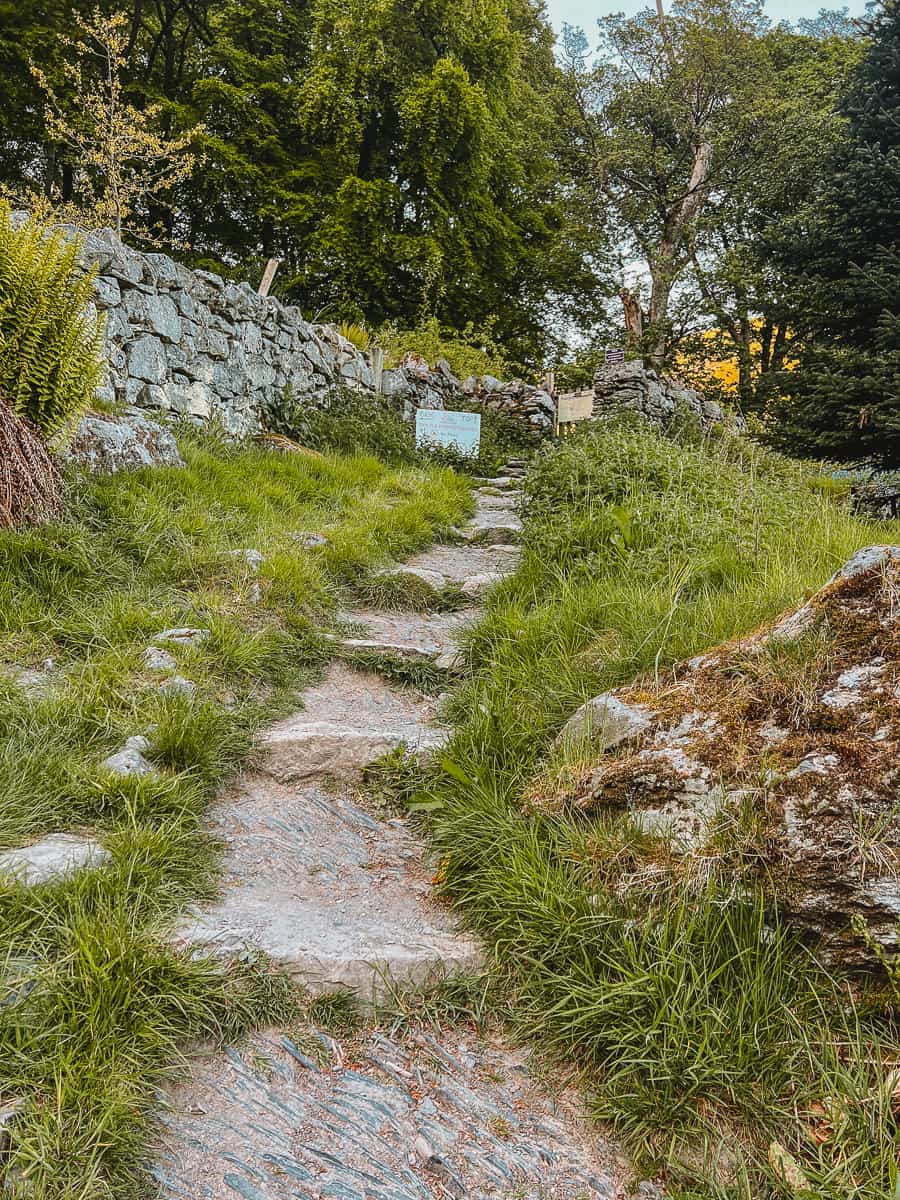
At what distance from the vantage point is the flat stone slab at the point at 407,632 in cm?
405

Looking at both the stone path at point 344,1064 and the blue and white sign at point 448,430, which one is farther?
the blue and white sign at point 448,430

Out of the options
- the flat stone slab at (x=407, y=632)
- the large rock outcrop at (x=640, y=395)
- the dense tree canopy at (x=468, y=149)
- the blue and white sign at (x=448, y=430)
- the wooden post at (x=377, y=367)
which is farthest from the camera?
the dense tree canopy at (x=468, y=149)

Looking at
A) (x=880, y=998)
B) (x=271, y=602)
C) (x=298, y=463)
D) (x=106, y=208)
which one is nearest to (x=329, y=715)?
(x=271, y=602)

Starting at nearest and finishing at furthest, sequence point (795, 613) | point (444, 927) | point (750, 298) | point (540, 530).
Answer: point (444, 927), point (795, 613), point (540, 530), point (750, 298)

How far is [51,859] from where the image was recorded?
2.04 m

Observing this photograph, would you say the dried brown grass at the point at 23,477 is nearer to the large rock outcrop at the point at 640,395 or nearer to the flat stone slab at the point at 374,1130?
the flat stone slab at the point at 374,1130

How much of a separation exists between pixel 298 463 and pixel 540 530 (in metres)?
3.42

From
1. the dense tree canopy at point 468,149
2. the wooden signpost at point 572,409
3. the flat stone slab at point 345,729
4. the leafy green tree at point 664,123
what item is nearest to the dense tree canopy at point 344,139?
the dense tree canopy at point 468,149

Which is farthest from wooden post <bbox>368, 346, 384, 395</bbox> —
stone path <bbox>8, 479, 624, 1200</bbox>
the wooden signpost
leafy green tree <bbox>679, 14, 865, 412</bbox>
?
stone path <bbox>8, 479, 624, 1200</bbox>

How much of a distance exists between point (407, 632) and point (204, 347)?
515cm

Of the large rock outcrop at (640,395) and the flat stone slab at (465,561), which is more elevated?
the large rock outcrop at (640,395)

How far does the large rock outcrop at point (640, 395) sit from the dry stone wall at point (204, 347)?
4168mm

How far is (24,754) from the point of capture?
246cm

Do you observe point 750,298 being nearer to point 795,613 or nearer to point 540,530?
point 540,530
